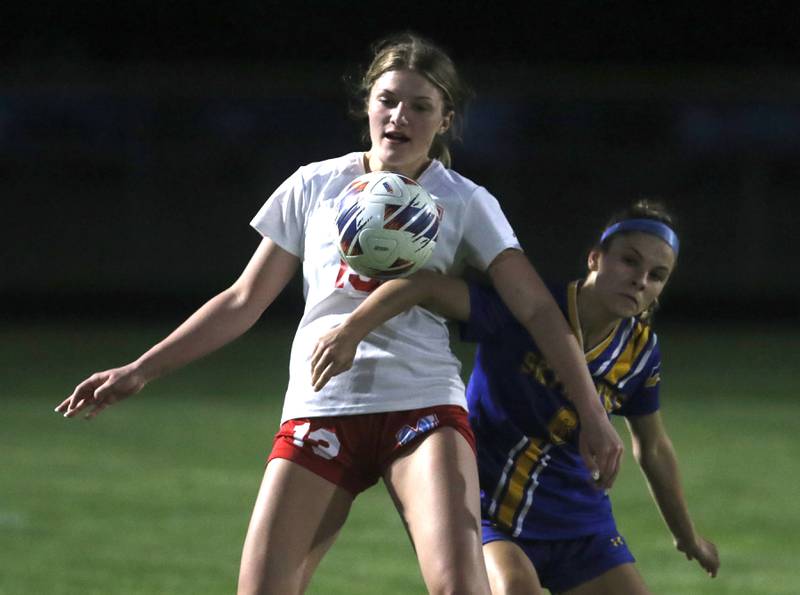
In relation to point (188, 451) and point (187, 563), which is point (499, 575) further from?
point (188, 451)

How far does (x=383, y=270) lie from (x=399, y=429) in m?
0.43

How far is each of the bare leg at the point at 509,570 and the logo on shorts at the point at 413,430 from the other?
0.60m

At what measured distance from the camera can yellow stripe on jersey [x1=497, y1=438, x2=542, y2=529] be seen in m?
4.64

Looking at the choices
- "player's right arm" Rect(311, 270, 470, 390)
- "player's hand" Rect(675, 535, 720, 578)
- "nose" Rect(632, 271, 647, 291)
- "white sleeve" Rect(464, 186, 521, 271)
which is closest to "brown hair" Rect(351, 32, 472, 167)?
"white sleeve" Rect(464, 186, 521, 271)

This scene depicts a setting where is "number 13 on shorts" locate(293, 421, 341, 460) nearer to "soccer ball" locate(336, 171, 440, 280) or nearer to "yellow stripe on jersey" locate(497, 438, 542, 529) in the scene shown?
"soccer ball" locate(336, 171, 440, 280)

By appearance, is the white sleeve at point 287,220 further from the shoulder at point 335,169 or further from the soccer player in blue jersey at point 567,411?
the soccer player in blue jersey at point 567,411

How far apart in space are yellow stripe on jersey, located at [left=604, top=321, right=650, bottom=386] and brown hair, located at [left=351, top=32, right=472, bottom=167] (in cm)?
78

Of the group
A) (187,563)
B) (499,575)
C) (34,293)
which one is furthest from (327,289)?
(34,293)

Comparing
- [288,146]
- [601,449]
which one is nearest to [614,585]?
[601,449]

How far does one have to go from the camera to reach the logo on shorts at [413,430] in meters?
4.12

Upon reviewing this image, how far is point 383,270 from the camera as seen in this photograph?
4.16m

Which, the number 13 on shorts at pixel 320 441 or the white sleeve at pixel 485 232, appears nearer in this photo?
the number 13 on shorts at pixel 320 441

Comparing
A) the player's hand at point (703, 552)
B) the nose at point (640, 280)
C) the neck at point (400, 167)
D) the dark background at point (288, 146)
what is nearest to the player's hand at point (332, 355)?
the neck at point (400, 167)

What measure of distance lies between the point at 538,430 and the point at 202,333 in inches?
42.1
